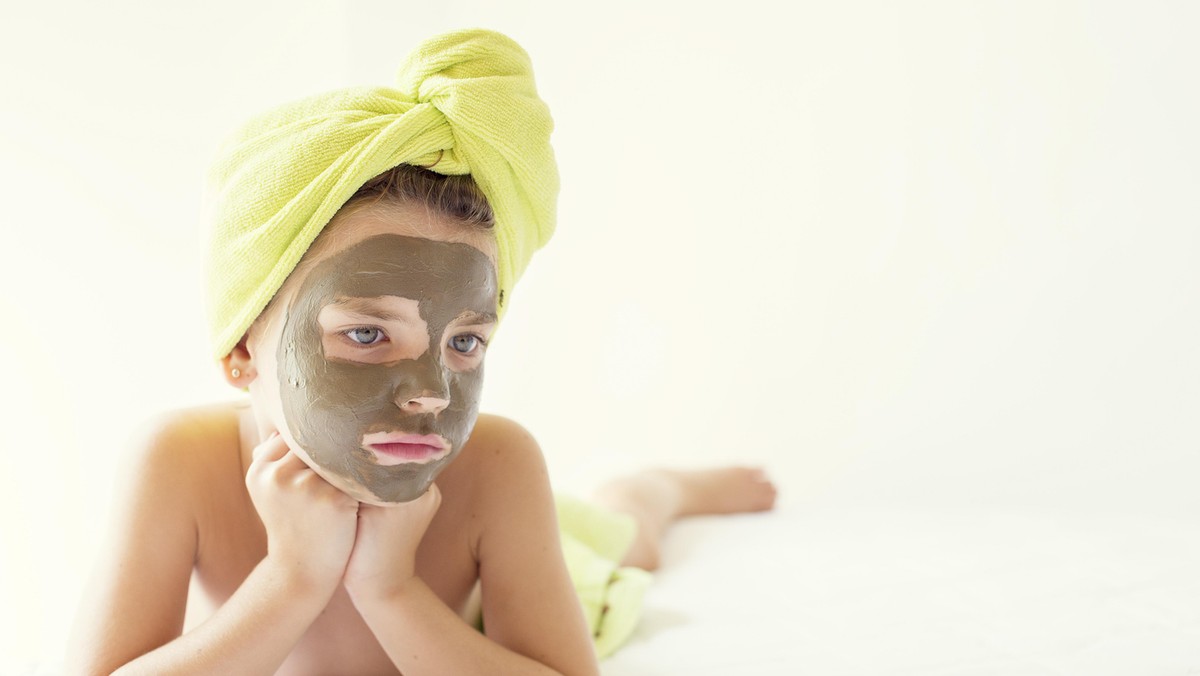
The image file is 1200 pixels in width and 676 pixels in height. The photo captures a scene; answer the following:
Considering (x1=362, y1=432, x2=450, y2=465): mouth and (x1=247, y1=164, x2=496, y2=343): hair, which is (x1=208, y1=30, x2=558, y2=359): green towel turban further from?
(x1=362, y1=432, x2=450, y2=465): mouth

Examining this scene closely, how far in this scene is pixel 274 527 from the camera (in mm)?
1022

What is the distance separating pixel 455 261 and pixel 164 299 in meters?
1.06

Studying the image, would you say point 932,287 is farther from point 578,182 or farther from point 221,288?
point 221,288

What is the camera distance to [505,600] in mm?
1159

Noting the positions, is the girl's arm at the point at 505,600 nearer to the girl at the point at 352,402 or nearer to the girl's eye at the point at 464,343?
the girl at the point at 352,402

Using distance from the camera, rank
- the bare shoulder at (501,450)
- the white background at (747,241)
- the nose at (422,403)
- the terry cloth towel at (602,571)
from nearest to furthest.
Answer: the nose at (422,403)
the bare shoulder at (501,450)
the terry cloth towel at (602,571)
the white background at (747,241)

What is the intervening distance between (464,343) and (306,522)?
0.22 metres

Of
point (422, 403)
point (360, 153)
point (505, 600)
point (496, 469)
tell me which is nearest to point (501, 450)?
point (496, 469)

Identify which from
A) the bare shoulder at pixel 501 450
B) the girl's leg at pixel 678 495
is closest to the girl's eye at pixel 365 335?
the bare shoulder at pixel 501 450

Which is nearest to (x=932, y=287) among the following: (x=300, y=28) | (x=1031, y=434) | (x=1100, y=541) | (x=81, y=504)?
(x=1031, y=434)

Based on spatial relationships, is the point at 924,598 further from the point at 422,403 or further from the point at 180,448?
the point at 180,448

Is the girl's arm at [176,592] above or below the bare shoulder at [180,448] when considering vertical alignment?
below

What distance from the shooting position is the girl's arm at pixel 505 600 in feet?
3.40

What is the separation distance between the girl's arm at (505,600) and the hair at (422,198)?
0.26 meters
